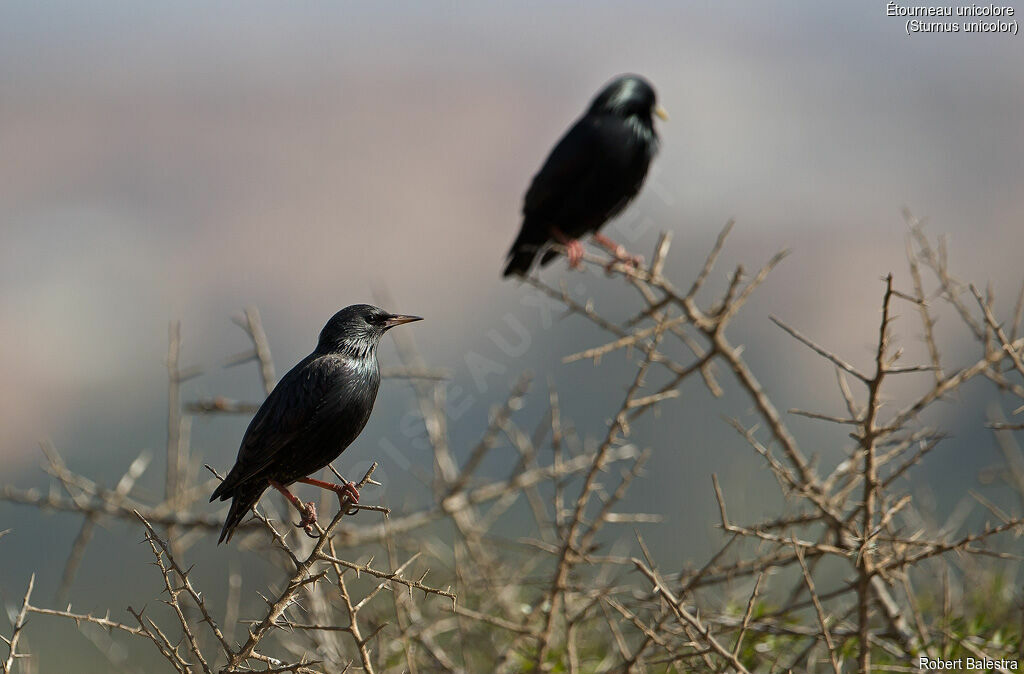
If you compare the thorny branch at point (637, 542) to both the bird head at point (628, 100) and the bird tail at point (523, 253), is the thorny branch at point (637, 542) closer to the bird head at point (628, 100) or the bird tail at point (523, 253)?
the bird tail at point (523, 253)

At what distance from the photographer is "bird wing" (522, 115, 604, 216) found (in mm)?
5668

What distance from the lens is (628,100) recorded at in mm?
5859

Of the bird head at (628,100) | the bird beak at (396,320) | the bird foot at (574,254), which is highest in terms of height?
the bird head at (628,100)

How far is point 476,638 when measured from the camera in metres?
5.15

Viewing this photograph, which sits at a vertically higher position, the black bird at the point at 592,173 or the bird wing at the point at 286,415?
the black bird at the point at 592,173

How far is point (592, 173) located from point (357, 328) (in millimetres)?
2758

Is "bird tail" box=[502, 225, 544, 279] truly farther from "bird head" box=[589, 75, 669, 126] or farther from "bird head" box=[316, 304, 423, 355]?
"bird head" box=[316, 304, 423, 355]

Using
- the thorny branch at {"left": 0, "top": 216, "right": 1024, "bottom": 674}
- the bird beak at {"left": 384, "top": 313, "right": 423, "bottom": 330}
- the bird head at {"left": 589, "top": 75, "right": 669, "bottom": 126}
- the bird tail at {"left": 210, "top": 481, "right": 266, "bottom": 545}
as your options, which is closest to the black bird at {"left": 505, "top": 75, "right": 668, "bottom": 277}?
the bird head at {"left": 589, "top": 75, "right": 669, "bottom": 126}

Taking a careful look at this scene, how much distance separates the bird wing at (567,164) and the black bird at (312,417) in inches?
108

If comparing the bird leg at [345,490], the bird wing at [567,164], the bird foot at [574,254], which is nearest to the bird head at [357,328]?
the bird leg at [345,490]

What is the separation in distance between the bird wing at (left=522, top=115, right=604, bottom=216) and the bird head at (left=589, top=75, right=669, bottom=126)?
0.37 feet

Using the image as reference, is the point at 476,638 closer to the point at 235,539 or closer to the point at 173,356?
the point at 235,539

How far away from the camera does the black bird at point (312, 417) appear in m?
2.83

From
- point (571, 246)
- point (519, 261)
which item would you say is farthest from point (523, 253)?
point (571, 246)
